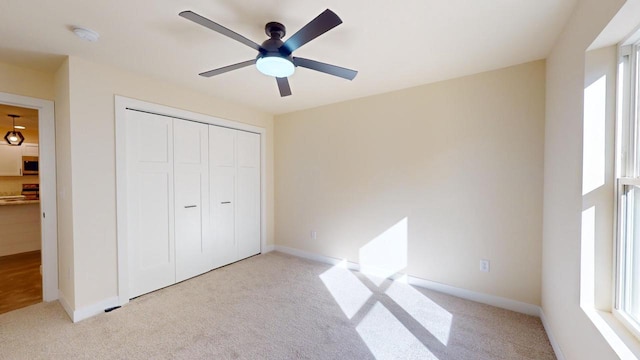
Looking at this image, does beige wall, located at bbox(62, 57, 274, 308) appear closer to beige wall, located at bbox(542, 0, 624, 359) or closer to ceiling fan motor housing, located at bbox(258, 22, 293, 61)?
ceiling fan motor housing, located at bbox(258, 22, 293, 61)

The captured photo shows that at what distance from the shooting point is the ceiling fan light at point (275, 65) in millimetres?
1689

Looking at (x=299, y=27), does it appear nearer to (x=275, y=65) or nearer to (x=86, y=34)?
(x=275, y=65)

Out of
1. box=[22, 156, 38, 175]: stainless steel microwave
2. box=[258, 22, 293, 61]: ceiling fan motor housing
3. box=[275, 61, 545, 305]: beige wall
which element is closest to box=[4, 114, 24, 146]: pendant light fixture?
box=[22, 156, 38, 175]: stainless steel microwave

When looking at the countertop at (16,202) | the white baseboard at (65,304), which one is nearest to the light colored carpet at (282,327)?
the white baseboard at (65,304)

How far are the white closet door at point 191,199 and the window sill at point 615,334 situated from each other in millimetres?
3562

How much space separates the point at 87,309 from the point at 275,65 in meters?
2.75

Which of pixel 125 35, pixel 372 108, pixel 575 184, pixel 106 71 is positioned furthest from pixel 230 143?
pixel 575 184

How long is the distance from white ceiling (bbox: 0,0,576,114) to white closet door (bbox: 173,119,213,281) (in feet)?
2.31

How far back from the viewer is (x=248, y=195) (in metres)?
3.96

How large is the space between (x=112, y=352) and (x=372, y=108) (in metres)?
3.42

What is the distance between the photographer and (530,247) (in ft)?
7.67

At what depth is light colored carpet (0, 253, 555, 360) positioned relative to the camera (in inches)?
72.9

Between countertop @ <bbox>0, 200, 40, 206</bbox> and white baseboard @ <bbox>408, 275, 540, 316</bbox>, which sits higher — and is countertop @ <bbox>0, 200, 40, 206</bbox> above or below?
above

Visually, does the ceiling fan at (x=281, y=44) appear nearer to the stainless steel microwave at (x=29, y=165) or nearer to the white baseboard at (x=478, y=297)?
the white baseboard at (x=478, y=297)
